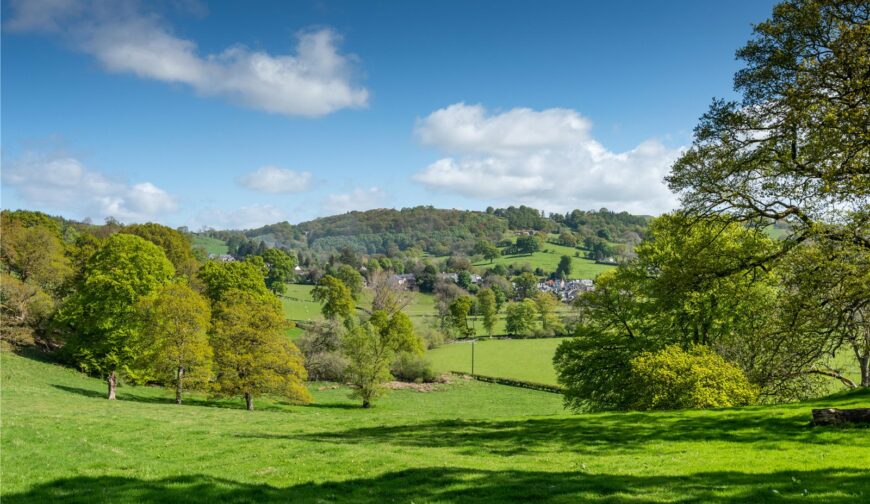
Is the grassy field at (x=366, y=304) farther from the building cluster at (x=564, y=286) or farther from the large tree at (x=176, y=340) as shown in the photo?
the large tree at (x=176, y=340)

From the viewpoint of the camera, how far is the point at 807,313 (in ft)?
61.8

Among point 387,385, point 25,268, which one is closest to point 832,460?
point 387,385

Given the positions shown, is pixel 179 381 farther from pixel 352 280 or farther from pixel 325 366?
pixel 352 280

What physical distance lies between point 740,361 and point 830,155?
1894 centimetres

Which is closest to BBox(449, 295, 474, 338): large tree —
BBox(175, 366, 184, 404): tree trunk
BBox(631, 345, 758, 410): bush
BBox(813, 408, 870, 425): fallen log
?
BBox(175, 366, 184, 404): tree trunk

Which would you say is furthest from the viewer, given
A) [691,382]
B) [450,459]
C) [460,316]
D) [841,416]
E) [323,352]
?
[460,316]

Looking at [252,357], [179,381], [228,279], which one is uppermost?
[228,279]

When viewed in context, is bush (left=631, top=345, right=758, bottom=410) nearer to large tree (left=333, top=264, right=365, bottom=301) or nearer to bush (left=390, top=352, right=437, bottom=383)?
bush (left=390, top=352, right=437, bottom=383)

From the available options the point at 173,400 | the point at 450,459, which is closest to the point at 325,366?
the point at 173,400

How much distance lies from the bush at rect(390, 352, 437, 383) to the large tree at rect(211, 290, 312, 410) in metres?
34.0

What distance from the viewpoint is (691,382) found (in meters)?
25.6

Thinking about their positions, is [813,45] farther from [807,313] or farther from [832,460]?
[832,460]

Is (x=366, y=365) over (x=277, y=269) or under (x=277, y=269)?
under

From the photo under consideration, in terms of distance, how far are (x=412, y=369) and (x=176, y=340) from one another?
136ft
